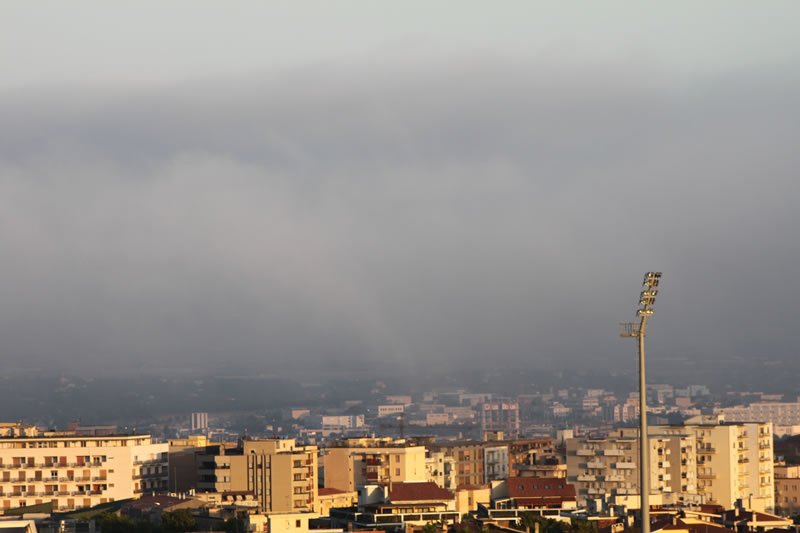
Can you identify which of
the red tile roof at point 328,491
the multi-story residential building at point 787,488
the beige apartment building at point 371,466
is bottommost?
the multi-story residential building at point 787,488

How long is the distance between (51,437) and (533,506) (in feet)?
85.7

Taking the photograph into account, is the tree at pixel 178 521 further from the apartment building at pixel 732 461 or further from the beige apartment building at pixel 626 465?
the apartment building at pixel 732 461

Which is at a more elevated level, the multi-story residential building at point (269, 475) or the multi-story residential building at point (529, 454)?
the multi-story residential building at point (269, 475)

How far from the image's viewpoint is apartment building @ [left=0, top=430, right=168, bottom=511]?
9356 centimetres

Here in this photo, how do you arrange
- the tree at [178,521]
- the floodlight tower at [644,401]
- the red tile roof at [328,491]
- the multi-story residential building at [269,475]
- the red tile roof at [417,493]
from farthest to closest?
the red tile roof at [328,491] < the multi-story residential building at [269,475] < the red tile roof at [417,493] < the tree at [178,521] < the floodlight tower at [644,401]

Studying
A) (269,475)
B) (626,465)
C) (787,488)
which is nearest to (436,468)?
(626,465)

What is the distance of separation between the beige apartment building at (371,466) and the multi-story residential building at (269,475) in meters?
4.76

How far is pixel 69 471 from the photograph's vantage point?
9444 cm

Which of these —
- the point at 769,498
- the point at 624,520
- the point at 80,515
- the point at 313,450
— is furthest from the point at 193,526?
the point at 769,498

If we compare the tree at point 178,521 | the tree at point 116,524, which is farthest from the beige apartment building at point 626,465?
the tree at point 116,524

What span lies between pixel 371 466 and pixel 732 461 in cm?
2242

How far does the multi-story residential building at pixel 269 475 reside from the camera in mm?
89375

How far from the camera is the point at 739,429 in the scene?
112m

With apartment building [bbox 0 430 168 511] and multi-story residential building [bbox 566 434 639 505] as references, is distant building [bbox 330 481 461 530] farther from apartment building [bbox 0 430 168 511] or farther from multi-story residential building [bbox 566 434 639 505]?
multi-story residential building [bbox 566 434 639 505]
